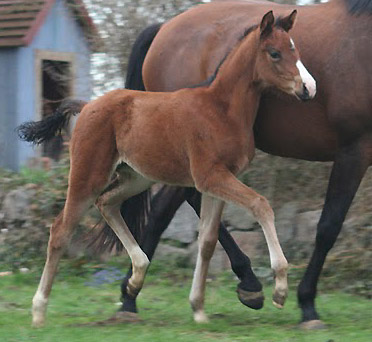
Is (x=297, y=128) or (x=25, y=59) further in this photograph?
(x=25, y=59)

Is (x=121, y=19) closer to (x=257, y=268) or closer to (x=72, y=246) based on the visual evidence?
(x=72, y=246)

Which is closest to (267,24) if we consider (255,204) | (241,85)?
(241,85)

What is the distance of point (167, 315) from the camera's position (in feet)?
19.4

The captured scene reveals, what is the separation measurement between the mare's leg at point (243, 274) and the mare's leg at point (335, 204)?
35 cm

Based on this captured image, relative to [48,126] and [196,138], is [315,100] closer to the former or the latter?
[196,138]

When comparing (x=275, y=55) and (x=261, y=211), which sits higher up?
(x=275, y=55)

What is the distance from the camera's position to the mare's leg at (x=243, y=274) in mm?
5781

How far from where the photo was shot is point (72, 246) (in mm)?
8078

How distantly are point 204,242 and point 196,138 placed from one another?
76 centimetres

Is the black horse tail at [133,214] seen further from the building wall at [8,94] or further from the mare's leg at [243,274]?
the building wall at [8,94]

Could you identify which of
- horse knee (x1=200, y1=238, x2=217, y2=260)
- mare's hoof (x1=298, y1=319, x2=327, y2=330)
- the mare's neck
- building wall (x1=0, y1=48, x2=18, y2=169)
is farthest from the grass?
building wall (x1=0, y1=48, x2=18, y2=169)

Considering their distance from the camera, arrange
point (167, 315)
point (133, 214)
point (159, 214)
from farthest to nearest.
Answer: point (133, 214), point (159, 214), point (167, 315)

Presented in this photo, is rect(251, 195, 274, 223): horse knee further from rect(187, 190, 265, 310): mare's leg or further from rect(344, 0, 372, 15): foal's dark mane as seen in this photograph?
rect(344, 0, 372, 15): foal's dark mane

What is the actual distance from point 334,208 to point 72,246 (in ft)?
10.9
